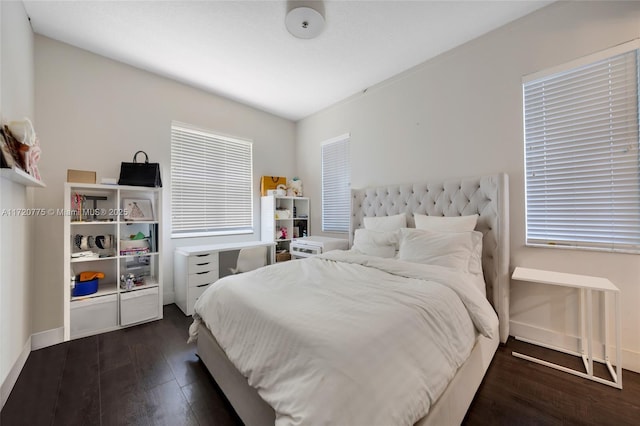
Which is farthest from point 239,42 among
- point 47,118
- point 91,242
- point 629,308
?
point 629,308

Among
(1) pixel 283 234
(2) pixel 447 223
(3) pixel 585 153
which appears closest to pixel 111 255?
(1) pixel 283 234

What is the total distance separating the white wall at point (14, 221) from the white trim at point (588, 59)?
3.87 m

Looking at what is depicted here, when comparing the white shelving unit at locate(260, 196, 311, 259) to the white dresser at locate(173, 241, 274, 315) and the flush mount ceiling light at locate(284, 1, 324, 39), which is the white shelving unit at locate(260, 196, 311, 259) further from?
the flush mount ceiling light at locate(284, 1, 324, 39)

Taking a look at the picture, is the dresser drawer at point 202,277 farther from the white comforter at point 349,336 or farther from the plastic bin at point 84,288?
the white comforter at point 349,336

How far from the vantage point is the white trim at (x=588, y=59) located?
172cm

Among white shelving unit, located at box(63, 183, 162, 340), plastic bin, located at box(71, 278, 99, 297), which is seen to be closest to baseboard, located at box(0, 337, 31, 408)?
white shelving unit, located at box(63, 183, 162, 340)

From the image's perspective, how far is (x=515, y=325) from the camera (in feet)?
7.13

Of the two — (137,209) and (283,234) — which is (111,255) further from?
(283,234)

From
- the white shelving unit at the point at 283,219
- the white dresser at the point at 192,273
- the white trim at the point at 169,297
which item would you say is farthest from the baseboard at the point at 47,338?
the white shelving unit at the point at 283,219

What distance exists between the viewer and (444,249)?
198 cm

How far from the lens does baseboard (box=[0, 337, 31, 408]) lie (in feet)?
4.94

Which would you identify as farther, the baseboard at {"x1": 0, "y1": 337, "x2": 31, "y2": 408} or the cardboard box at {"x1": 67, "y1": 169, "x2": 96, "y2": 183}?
the cardboard box at {"x1": 67, "y1": 169, "x2": 96, "y2": 183}

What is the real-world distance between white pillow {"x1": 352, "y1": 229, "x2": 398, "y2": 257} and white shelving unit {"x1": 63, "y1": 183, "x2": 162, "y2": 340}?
2.22m

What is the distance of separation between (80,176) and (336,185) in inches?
116
